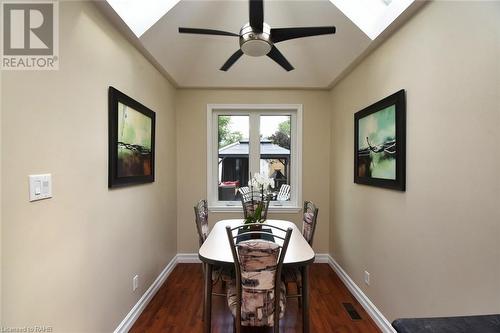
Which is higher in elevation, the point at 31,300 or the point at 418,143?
the point at 418,143

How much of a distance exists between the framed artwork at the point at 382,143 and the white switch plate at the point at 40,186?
7.46 feet

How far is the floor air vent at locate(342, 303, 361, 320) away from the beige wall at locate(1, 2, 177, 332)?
2031mm

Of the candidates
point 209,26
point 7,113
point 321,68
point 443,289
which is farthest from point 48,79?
point 321,68

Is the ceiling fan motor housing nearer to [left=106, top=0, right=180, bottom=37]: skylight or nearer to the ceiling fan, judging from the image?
the ceiling fan

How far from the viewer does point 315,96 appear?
3.50m

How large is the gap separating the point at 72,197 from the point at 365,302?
104 inches

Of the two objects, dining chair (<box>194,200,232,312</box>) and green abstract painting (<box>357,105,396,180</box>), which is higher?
green abstract painting (<box>357,105,396,180</box>)

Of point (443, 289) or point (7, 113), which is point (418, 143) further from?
point (7, 113)

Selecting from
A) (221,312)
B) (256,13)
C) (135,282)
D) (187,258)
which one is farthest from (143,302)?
(256,13)

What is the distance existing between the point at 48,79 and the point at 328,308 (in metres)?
2.86

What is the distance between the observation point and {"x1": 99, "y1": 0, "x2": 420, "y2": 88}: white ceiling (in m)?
2.25

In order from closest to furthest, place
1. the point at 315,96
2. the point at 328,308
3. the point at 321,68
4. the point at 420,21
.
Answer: the point at 420,21
the point at 328,308
the point at 321,68
the point at 315,96

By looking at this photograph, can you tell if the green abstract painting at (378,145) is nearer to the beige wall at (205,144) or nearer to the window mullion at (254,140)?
the beige wall at (205,144)

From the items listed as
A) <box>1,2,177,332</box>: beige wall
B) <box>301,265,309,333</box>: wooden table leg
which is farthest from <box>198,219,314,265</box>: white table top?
<box>1,2,177,332</box>: beige wall
